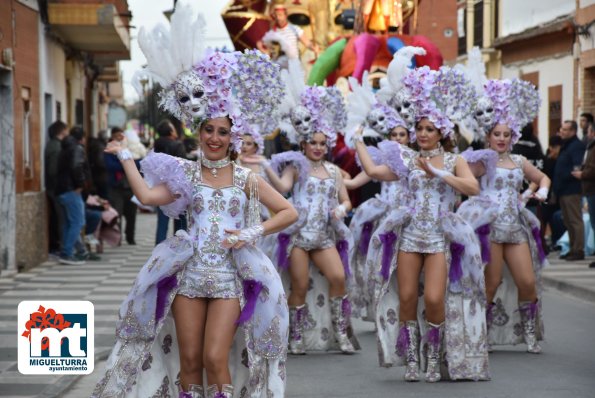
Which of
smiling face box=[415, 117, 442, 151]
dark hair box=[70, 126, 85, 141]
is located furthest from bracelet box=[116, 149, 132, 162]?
dark hair box=[70, 126, 85, 141]

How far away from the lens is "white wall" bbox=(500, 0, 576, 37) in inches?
1257

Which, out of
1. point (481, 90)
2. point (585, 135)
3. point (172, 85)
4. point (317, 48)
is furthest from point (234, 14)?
point (172, 85)

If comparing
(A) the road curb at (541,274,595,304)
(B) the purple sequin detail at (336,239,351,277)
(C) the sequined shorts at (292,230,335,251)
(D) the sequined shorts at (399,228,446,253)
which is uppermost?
(D) the sequined shorts at (399,228,446,253)

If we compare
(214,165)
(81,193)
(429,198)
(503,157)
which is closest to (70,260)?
(81,193)

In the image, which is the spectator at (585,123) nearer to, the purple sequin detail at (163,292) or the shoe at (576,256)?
the shoe at (576,256)

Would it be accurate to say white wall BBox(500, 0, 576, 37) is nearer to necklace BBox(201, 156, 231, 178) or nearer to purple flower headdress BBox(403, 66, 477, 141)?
purple flower headdress BBox(403, 66, 477, 141)

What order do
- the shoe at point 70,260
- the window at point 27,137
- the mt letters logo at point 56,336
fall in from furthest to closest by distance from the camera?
the shoe at point 70,260 → the window at point 27,137 → the mt letters logo at point 56,336

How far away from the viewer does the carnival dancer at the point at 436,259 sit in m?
9.61

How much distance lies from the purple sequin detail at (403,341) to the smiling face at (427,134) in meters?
1.30

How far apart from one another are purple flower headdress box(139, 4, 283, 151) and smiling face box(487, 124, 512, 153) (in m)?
4.19

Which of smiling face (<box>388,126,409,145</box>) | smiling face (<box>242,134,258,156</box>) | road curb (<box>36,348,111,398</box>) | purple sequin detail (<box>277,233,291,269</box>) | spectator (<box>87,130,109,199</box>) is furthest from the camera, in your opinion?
spectator (<box>87,130,109,199</box>)

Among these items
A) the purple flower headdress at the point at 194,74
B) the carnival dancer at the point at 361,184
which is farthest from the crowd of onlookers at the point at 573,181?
the purple flower headdress at the point at 194,74

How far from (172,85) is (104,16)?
14708 millimetres

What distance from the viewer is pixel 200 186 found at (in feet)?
24.0
